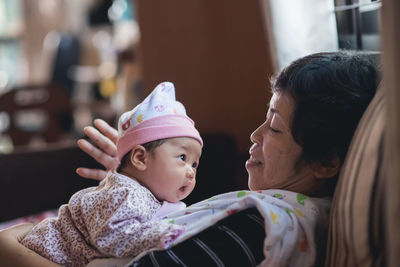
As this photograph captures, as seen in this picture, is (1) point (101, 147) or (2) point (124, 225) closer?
(2) point (124, 225)

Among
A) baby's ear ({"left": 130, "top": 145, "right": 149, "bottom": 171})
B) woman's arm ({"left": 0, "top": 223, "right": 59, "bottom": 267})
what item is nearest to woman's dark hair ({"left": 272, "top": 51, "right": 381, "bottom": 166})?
baby's ear ({"left": 130, "top": 145, "right": 149, "bottom": 171})

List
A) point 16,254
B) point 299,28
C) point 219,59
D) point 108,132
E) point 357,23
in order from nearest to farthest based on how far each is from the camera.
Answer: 1. point 16,254
2. point 357,23
3. point 108,132
4. point 299,28
5. point 219,59

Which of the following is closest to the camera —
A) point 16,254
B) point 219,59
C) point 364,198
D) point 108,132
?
point 364,198

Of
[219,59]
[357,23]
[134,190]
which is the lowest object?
[219,59]

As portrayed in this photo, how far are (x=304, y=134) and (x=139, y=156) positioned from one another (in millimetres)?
285

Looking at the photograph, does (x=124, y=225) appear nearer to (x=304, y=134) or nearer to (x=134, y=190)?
(x=134, y=190)

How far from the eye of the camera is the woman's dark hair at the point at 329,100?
2.46 ft

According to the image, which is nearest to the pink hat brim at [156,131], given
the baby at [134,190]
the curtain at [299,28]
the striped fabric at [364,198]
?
the baby at [134,190]

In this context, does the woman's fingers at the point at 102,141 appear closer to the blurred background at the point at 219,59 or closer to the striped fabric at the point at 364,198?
the blurred background at the point at 219,59

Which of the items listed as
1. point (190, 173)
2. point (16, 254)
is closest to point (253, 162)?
point (190, 173)

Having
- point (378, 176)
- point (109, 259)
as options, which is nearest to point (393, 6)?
point (378, 176)

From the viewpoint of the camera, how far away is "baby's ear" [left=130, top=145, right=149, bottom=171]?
0.87 metres

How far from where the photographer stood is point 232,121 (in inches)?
90.1

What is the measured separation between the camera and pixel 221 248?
696mm
